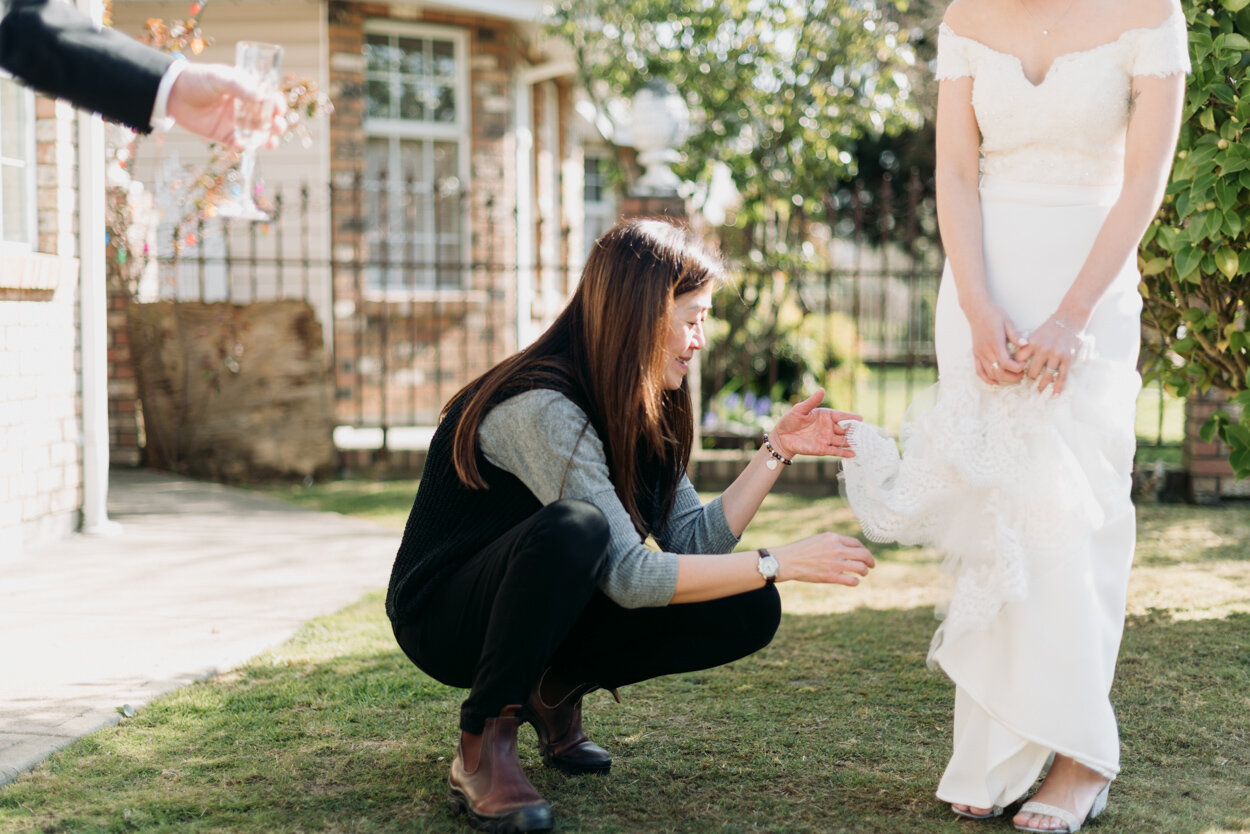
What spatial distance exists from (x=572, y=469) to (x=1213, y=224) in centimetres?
191

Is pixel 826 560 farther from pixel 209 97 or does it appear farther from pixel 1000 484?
pixel 209 97

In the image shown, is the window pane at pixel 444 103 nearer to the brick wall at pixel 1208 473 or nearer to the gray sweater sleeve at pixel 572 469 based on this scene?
the brick wall at pixel 1208 473

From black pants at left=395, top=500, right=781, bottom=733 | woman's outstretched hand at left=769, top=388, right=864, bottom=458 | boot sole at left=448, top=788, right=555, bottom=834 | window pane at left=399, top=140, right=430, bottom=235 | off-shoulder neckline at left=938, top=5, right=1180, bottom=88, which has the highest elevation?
window pane at left=399, top=140, right=430, bottom=235

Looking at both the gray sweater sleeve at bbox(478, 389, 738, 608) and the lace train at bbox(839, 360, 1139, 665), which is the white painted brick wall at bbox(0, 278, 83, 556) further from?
the lace train at bbox(839, 360, 1139, 665)

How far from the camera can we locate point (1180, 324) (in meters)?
3.84

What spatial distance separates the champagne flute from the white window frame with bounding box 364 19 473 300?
677 centimetres

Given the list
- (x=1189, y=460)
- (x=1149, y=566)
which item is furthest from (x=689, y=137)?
(x=1149, y=566)

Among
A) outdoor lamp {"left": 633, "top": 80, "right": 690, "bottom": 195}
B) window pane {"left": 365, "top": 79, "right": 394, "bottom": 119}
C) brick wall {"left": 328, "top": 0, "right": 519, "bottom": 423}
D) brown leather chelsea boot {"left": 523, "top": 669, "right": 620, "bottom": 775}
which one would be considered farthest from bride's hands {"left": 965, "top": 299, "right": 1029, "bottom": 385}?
window pane {"left": 365, "top": 79, "right": 394, "bottom": 119}

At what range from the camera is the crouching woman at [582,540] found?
7.39 feet

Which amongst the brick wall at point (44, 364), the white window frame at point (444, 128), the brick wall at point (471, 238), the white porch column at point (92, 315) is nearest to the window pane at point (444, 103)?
the white window frame at point (444, 128)

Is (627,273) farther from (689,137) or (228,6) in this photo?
(228,6)

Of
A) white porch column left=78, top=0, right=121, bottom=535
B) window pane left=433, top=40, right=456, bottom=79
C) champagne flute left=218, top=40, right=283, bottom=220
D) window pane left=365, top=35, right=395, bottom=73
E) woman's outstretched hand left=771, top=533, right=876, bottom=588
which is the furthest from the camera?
window pane left=433, top=40, right=456, bottom=79

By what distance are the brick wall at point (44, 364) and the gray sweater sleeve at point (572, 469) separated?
310 centimetres

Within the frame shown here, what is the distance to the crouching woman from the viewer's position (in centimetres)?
225
